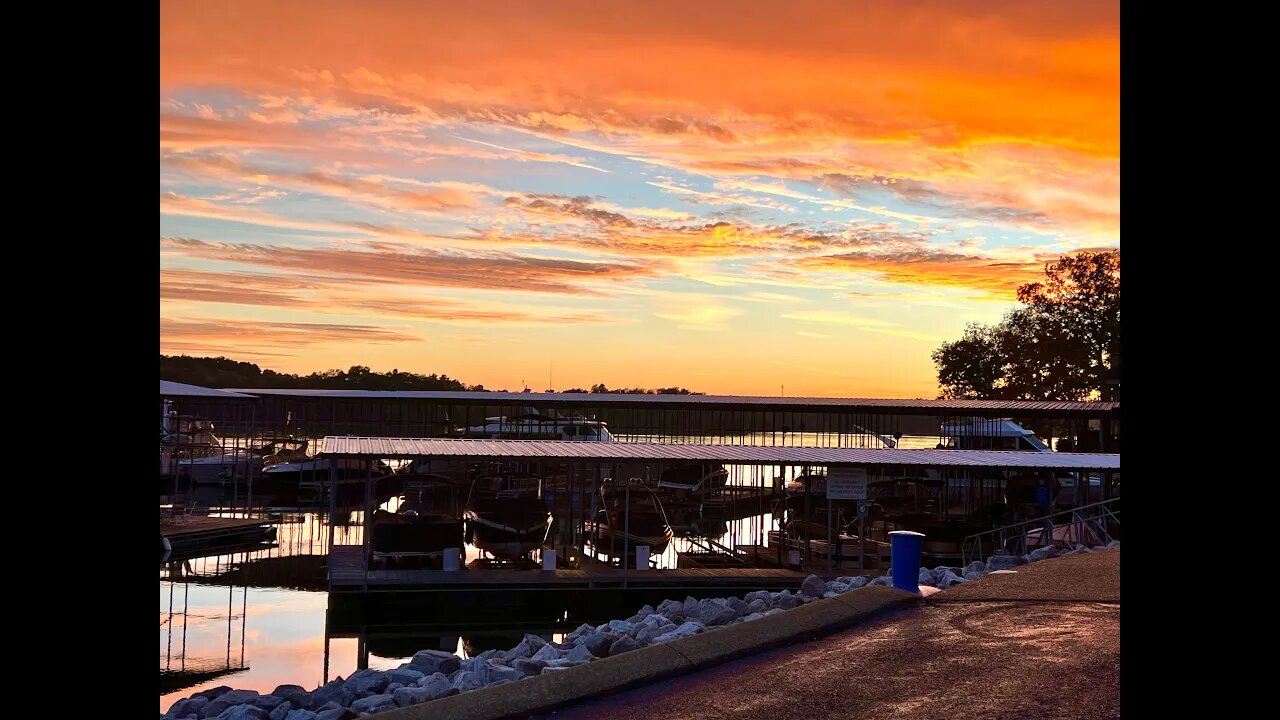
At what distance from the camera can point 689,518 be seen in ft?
95.6

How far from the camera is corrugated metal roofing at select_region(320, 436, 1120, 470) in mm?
22156

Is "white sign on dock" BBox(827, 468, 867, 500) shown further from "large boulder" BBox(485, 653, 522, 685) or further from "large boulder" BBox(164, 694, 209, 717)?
"large boulder" BBox(164, 694, 209, 717)

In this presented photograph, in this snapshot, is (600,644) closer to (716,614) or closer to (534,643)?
(534,643)

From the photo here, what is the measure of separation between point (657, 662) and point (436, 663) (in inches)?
242

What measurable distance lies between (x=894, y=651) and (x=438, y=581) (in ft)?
41.7

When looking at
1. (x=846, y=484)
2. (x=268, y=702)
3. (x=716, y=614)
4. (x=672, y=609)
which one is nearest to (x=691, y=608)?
(x=672, y=609)

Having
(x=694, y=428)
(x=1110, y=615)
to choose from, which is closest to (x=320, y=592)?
(x=1110, y=615)

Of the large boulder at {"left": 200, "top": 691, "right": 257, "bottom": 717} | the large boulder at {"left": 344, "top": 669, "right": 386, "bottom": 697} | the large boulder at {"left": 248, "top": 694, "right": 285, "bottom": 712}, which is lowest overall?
the large boulder at {"left": 200, "top": 691, "right": 257, "bottom": 717}

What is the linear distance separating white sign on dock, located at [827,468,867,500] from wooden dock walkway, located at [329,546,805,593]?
6.26ft

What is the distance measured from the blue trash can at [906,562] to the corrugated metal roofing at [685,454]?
8892 mm

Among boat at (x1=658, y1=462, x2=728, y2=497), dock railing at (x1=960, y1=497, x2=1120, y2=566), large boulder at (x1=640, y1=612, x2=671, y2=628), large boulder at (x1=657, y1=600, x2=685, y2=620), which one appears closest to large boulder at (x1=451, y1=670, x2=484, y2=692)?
large boulder at (x1=640, y1=612, x2=671, y2=628)

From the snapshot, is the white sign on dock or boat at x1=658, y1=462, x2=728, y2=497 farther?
boat at x1=658, y1=462, x2=728, y2=497
